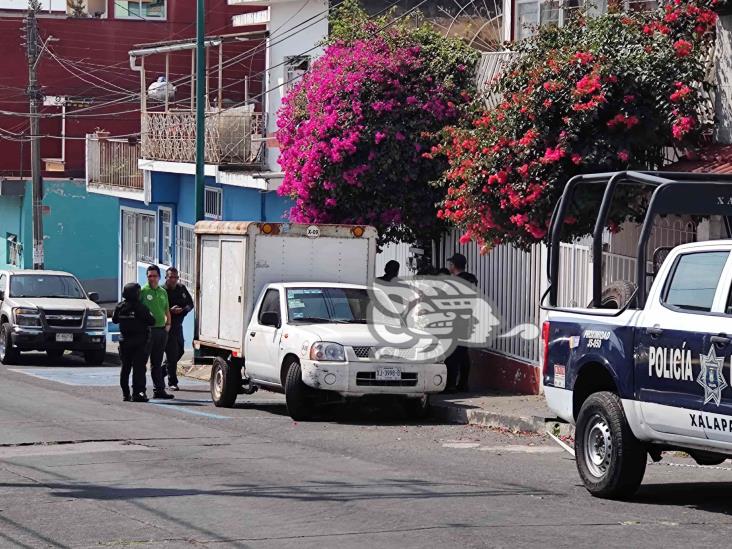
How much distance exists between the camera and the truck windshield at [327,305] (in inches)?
695

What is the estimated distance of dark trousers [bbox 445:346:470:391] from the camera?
65.3 feet

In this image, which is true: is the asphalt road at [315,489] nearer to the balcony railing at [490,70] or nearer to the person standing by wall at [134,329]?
the person standing by wall at [134,329]

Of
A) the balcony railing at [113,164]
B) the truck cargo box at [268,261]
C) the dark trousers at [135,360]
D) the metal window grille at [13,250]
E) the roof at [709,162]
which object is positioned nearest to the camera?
the roof at [709,162]

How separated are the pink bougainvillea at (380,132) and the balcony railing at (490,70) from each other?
178 millimetres

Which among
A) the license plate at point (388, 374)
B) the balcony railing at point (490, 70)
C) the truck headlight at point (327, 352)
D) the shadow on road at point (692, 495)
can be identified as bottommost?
the shadow on road at point (692, 495)

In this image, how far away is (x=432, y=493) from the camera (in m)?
10.6

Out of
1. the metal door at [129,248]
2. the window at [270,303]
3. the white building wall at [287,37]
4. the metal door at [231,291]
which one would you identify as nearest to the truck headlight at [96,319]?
the white building wall at [287,37]

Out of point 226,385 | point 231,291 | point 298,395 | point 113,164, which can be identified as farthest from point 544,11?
point 113,164

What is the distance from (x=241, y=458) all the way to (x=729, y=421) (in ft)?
17.4

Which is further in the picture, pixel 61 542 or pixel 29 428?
pixel 29 428

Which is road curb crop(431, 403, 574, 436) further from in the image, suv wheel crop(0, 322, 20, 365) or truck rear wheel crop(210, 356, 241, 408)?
suv wheel crop(0, 322, 20, 365)

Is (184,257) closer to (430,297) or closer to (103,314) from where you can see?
(103,314)

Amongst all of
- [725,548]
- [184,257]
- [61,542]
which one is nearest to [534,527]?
[725,548]

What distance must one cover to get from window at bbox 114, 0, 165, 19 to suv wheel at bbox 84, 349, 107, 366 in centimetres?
2428
